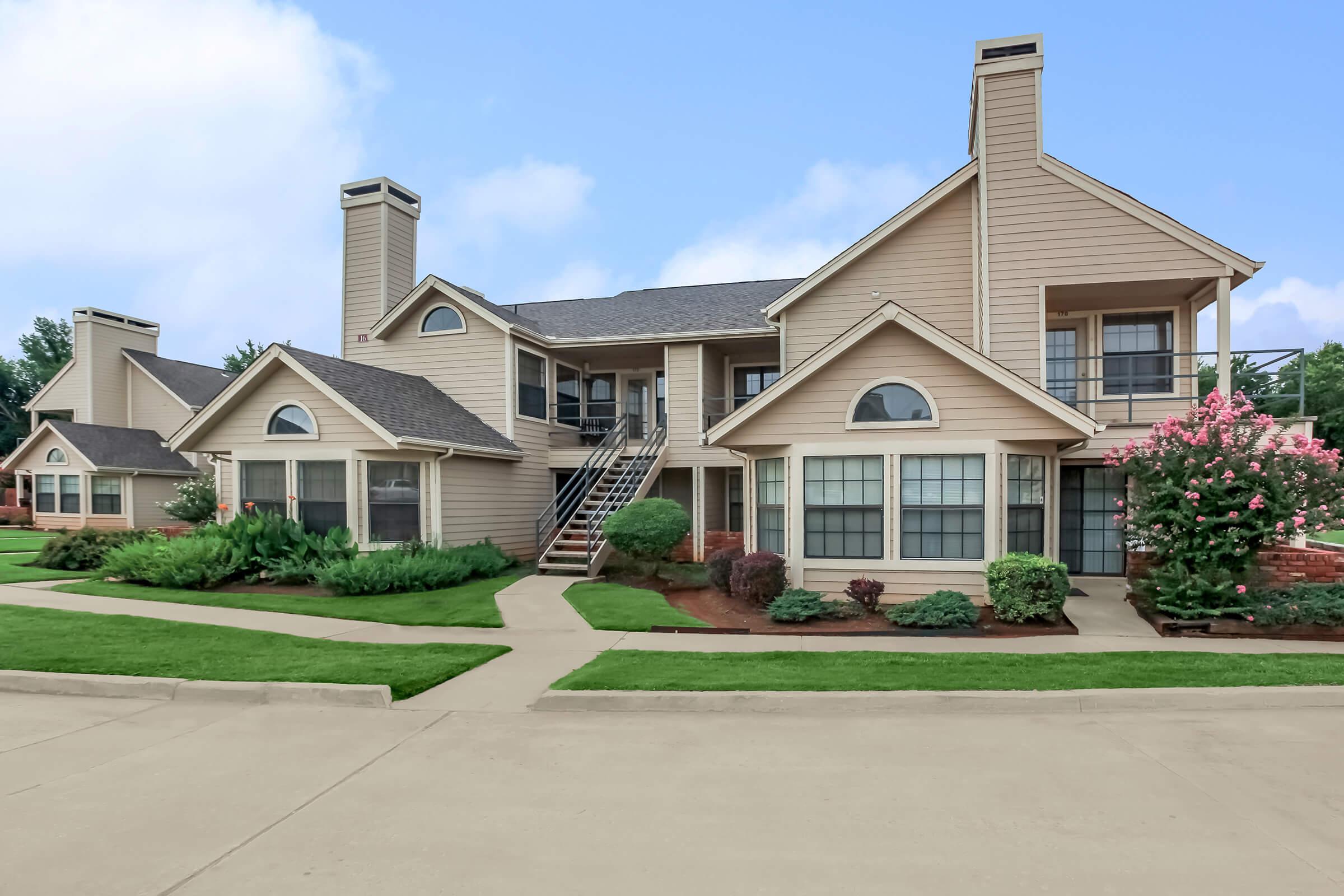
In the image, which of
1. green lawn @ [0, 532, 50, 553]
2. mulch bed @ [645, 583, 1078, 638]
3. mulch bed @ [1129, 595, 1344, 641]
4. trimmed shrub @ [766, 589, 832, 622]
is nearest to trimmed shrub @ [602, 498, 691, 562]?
mulch bed @ [645, 583, 1078, 638]

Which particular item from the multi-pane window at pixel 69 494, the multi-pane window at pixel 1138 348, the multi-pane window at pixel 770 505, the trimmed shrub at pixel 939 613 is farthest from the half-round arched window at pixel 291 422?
the multi-pane window at pixel 69 494

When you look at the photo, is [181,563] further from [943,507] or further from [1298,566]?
[1298,566]

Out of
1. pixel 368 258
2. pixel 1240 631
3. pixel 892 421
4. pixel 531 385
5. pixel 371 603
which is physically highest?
pixel 368 258

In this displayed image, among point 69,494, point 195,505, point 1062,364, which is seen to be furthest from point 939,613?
point 69,494

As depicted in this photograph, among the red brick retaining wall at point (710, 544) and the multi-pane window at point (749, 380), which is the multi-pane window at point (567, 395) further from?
the red brick retaining wall at point (710, 544)

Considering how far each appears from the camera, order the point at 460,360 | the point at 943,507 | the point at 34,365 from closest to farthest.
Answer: the point at 943,507, the point at 460,360, the point at 34,365

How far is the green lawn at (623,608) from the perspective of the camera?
11.5 meters

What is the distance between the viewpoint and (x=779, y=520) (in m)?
13.5

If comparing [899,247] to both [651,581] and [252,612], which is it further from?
[252,612]

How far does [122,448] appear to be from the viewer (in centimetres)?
3156

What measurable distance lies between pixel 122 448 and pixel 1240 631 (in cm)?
3586

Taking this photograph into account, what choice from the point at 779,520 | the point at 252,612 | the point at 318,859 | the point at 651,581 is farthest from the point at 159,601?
the point at 318,859

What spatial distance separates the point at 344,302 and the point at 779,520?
1339 cm

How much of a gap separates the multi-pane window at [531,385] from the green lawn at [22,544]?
14.3m
